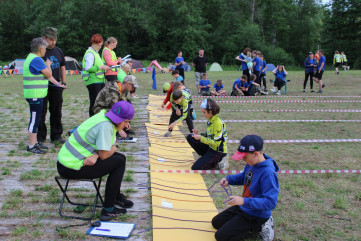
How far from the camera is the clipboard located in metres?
3.09

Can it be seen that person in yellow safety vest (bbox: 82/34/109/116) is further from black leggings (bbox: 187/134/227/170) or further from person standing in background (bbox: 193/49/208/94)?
person standing in background (bbox: 193/49/208/94)

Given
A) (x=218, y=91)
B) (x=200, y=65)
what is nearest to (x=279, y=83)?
(x=218, y=91)

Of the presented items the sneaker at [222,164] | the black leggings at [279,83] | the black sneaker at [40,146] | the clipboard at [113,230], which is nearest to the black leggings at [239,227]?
the clipboard at [113,230]

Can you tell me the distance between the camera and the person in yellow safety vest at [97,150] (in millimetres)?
3180

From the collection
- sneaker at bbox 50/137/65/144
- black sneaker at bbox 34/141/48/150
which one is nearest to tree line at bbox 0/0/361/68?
sneaker at bbox 50/137/65/144

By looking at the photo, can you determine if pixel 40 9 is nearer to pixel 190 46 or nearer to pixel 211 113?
pixel 190 46

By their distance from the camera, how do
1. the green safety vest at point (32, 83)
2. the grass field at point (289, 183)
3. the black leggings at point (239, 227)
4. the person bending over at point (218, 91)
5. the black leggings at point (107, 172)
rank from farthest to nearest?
the person bending over at point (218, 91)
the green safety vest at point (32, 83)
the grass field at point (289, 183)
the black leggings at point (107, 172)
the black leggings at point (239, 227)

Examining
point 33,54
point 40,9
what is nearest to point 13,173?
point 33,54

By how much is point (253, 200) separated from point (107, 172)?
1.43 meters

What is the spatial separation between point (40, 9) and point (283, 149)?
4865 centimetres

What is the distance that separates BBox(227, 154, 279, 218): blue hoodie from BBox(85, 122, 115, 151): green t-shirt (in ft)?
4.43

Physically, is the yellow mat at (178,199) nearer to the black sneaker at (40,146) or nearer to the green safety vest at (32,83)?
the black sneaker at (40,146)

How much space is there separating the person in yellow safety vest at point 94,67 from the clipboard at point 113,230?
145 inches

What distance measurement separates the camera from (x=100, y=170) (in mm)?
3291
